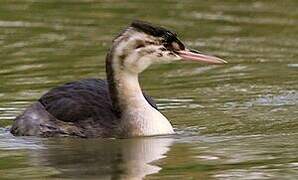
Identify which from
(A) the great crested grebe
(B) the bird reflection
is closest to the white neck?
(A) the great crested grebe

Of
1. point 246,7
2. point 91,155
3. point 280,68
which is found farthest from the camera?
point 246,7

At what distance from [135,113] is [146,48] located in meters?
0.64

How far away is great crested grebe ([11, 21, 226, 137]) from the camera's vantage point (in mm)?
14625

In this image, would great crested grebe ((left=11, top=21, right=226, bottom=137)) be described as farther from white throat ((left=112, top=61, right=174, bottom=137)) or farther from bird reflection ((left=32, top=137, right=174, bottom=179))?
bird reflection ((left=32, top=137, right=174, bottom=179))

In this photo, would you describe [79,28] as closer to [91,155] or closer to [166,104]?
[166,104]

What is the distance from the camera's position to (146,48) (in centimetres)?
1464

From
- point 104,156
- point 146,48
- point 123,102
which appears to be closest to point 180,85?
point 123,102

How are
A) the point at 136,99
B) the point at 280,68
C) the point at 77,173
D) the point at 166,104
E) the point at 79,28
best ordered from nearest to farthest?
1. the point at 77,173
2. the point at 136,99
3. the point at 166,104
4. the point at 280,68
5. the point at 79,28

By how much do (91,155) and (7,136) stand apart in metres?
1.40

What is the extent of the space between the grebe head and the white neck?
0.12 meters

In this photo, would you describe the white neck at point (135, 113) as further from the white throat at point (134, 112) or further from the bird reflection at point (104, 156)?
the bird reflection at point (104, 156)

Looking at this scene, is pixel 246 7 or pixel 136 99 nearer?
pixel 136 99

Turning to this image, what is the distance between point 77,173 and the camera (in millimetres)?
12727

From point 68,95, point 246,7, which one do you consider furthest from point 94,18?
point 68,95
